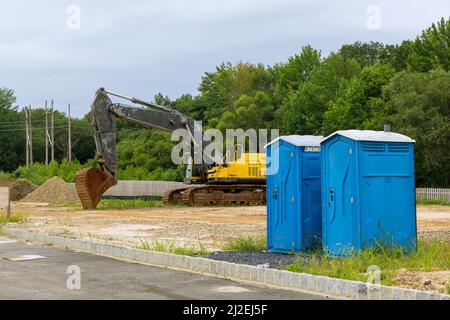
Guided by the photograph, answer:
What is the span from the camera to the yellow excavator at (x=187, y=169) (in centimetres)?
3525

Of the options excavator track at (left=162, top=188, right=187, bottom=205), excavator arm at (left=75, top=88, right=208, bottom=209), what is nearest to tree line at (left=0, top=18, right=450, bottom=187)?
excavator track at (left=162, top=188, right=187, bottom=205)

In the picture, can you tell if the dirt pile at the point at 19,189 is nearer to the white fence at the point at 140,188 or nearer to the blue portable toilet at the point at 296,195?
the white fence at the point at 140,188

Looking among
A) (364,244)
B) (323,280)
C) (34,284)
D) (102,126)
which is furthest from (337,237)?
(102,126)

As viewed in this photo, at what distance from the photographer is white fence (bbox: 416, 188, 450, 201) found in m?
43.1

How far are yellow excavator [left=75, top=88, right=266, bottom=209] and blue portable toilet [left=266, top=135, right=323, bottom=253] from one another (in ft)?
71.0

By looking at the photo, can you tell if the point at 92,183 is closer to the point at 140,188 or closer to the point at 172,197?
the point at 172,197

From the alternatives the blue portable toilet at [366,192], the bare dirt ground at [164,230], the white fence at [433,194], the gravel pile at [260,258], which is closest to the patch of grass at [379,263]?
the blue portable toilet at [366,192]

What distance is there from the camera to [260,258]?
13367 mm

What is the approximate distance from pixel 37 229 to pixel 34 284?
36.7ft

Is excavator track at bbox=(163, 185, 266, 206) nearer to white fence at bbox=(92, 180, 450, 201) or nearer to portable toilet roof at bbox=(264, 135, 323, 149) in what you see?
white fence at bbox=(92, 180, 450, 201)

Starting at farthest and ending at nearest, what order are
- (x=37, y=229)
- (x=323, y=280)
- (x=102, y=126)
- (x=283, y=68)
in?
(x=283, y=68) → (x=102, y=126) → (x=37, y=229) → (x=323, y=280)
